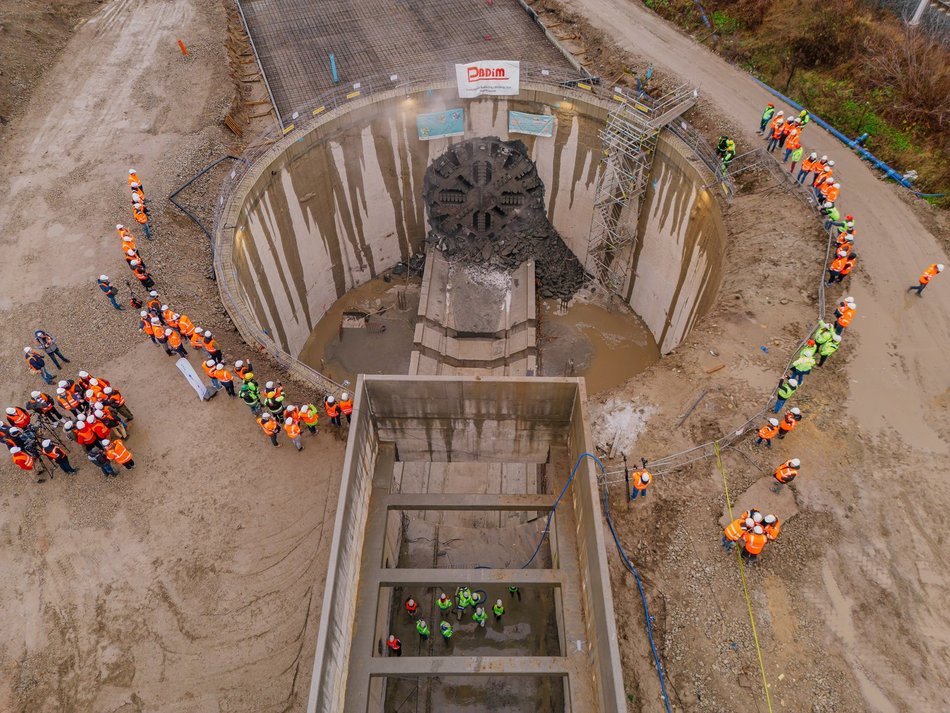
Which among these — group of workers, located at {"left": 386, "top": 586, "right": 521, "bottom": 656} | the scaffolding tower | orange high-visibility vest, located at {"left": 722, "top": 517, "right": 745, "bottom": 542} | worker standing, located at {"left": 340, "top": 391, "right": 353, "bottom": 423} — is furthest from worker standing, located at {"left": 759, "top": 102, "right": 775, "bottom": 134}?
group of workers, located at {"left": 386, "top": 586, "right": 521, "bottom": 656}

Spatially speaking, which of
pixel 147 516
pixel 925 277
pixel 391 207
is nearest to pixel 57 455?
pixel 147 516

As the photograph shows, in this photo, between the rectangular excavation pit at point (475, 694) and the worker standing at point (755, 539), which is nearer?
the worker standing at point (755, 539)

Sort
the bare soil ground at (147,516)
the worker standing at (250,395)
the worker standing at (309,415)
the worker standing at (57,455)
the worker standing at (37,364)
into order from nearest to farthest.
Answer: the bare soil ground at (147,516) → the worker standing at (57,455) → the worker standing at (309,415) → the worker standing at (250,395) → the worker standing at (37,364)

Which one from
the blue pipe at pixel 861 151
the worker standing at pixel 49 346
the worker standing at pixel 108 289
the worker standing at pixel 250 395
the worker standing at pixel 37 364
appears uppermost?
the blue pipe at pixel 861 151

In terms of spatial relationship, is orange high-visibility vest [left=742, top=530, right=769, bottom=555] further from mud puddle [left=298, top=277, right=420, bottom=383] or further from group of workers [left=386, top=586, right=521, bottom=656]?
mud puddle [left=298, top=277, right=420, bottom=383]

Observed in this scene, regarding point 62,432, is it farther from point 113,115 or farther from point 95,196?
point 113,115

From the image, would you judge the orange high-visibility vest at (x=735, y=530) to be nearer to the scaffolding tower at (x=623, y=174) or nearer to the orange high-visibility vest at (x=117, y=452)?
the orange high-visibility vest at (x=117, y=452)

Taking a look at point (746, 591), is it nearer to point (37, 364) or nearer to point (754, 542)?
point (754, 542)

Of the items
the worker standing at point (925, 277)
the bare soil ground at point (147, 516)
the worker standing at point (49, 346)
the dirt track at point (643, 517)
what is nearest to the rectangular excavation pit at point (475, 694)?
the dirt track at point (643, 517)
